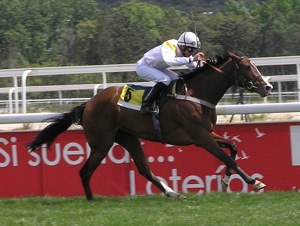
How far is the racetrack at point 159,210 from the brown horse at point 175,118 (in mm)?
330

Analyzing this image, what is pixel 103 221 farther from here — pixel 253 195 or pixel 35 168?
pixel 35 168

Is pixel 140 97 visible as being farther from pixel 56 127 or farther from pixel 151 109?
pixel 56 127

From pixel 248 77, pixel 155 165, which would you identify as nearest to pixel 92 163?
pixel 155 165

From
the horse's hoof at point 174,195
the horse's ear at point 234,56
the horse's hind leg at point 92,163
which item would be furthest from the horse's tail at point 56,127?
the horse's ear at point 234,56

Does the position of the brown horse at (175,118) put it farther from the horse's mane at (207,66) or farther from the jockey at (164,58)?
the jockey at (164,58)

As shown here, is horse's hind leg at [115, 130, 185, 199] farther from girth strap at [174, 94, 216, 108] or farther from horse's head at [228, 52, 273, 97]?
horse's head at [228, 52, 273, 97]

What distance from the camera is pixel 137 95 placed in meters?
8.27

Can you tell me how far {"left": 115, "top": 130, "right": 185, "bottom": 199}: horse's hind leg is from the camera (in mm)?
8127

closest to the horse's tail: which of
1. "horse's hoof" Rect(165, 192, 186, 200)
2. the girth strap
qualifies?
A: the girth strap

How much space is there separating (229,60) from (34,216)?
8.64ft

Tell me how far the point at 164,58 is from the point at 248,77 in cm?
90

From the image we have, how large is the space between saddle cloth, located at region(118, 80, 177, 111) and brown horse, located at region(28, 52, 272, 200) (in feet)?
0.15

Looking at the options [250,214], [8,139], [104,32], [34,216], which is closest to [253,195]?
[250,214]

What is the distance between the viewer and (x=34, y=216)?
23.4 ft
